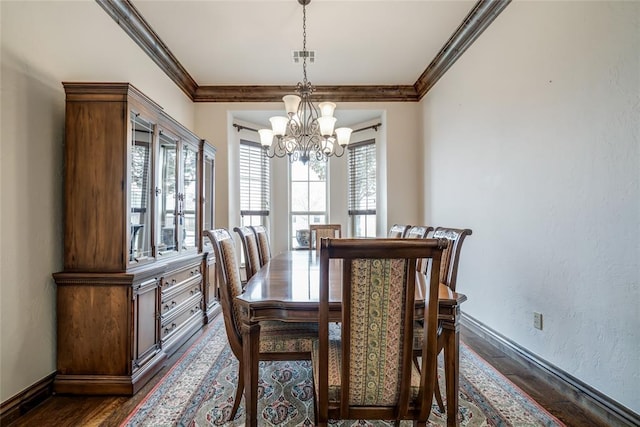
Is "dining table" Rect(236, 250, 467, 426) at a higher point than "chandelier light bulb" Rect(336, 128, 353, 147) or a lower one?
lower

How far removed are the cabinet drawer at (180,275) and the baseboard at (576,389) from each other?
2766 mm

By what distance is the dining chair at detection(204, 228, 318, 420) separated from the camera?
1589 millimetres

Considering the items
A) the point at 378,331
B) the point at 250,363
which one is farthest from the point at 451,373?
the point at 250,363

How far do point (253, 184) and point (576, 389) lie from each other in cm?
421

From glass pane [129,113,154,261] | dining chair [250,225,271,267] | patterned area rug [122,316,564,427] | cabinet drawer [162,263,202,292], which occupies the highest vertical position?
glass pane [129,113,154,261]

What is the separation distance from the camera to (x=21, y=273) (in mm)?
1756

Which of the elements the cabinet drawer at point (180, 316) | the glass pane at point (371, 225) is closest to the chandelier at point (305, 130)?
the cabinet drawer at point (180, 316)

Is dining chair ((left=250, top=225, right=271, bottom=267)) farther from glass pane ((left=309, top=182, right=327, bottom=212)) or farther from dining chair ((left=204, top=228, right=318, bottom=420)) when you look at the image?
glass pane ((left=309, top=182, right=327, bottom=212))

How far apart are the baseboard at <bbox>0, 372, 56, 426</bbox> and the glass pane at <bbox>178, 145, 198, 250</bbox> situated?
132 cm

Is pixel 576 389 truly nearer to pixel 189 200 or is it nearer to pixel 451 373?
pixel 451 373

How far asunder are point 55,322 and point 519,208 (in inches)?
129

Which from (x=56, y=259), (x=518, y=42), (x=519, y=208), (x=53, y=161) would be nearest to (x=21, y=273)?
(x=56, y=259)

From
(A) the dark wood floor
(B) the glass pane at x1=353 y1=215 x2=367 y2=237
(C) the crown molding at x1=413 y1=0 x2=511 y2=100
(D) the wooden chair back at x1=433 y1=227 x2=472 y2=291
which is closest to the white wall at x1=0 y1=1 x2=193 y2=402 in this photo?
(A) the dark wood floor

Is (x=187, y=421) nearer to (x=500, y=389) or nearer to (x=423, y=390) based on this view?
(x=423, y=390)
